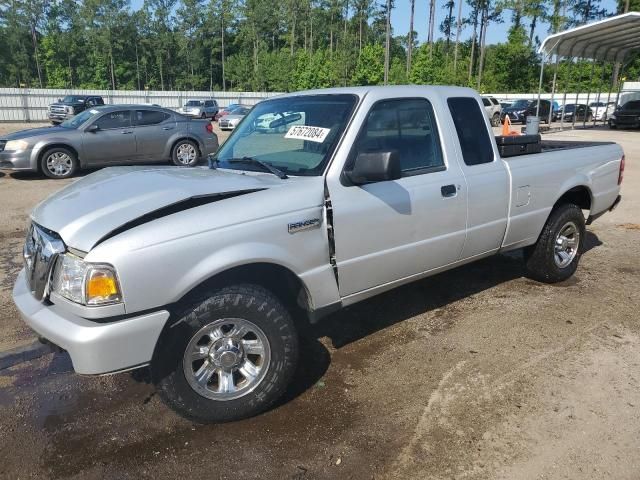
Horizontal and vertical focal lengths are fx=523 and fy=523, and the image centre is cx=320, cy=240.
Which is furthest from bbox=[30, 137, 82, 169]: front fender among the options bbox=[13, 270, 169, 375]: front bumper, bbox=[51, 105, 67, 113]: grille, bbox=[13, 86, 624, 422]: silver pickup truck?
bbox=[51, 105, 67, 113]: grille

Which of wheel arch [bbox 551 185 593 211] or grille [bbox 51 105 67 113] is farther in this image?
grille [bbox 51 105 67 113]

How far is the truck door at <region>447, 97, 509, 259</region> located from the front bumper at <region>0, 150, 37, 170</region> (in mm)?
9939

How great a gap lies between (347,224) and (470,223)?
1308 mm

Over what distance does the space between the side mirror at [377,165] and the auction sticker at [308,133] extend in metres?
0.41

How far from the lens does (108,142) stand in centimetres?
1176

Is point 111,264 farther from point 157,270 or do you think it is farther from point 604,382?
point 604,382

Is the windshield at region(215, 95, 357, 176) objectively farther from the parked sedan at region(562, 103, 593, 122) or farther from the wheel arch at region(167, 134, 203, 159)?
the parked sedan at region(562, 103, 593, 122)

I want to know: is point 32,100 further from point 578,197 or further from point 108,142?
point 578,197

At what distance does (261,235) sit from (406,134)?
58.8 inches

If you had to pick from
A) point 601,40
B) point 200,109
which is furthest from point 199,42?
point 601,40

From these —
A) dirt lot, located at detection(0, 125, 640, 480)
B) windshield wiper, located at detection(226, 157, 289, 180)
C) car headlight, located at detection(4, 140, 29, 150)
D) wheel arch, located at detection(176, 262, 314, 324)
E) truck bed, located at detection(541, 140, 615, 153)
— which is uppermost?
truck bed, located at detection(541, 140, 615, 153)

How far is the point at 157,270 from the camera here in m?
2.58

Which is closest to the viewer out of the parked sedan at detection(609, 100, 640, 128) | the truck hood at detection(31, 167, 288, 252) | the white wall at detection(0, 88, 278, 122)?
the truck hood at detection(31, 167, 288, 252)

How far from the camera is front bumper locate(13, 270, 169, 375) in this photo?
2508 millimetres
